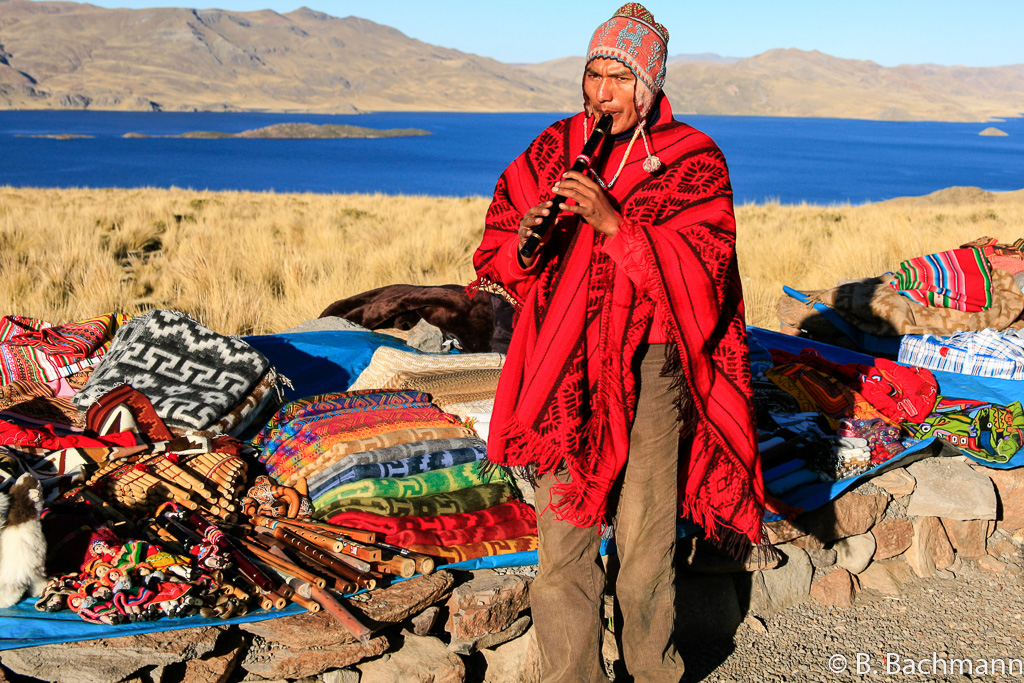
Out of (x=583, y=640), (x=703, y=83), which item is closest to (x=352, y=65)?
(x=703, y=83)

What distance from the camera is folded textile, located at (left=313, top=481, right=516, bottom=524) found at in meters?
2.67

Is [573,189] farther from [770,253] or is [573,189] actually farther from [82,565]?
[770,253]

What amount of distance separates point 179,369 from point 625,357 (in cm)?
223

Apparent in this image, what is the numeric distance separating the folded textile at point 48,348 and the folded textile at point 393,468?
5.27 feet

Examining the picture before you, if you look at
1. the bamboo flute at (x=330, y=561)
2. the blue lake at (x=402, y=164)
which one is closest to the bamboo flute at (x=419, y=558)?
the bamboo flute at (x=330, y=561)

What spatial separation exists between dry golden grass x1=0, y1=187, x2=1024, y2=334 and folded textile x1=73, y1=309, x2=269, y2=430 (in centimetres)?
262

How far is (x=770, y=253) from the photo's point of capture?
9219 mm

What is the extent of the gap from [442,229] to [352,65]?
15165 cm

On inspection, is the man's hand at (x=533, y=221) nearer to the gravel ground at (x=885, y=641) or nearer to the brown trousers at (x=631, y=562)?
the brown trousers at (x=631, y=562)

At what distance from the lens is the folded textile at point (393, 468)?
2.79m

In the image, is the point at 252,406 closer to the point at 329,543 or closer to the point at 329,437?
the point at 329,437

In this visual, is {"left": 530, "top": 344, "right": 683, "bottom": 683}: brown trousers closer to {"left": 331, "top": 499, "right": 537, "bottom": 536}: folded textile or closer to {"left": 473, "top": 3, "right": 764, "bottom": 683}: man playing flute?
{"left": 473, "top": 3, "right": 764, "bottom": 683}: man playing flute

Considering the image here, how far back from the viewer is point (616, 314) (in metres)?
1.96

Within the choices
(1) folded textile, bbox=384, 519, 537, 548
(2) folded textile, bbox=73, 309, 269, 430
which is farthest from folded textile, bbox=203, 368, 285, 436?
(1) folded textile, bbox=384, 519, 537, 548
